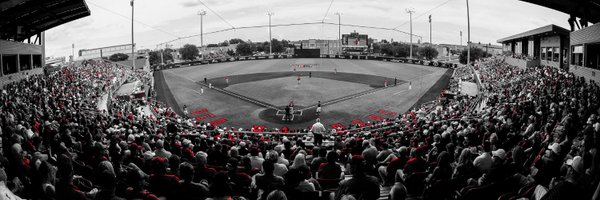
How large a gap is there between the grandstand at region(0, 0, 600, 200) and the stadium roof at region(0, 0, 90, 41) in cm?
23

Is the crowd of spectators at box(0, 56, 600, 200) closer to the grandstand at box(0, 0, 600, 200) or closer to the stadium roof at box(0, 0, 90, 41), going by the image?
the grandstand at box(0, 0, 600, 200)

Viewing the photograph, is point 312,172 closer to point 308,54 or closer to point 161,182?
point 161,182

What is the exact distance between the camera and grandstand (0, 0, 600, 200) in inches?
218

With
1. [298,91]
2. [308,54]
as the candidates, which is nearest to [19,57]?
[298,91]

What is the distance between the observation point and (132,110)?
30.9 metres

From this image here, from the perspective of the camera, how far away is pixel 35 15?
30641mm

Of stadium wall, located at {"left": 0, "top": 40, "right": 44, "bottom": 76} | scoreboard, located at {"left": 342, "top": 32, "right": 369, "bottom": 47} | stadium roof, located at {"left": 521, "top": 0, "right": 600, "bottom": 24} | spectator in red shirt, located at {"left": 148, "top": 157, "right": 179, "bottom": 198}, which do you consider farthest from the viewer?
scoreboard, located at {"left": 342, "top": 32, "right": 369, "bottom": 47}

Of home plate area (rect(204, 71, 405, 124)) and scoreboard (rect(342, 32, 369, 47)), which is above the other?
scoreboard (rect(342, 32, 369, 47))

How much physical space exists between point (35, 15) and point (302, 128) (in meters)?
23.3

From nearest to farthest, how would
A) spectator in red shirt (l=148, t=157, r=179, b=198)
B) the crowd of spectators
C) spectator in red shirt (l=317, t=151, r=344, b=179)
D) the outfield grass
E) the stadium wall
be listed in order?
the crowd of spectators
spectator in red shirt (l=148, t=157, r=179, b=198)
spectator in red shirt (l=317, t=151, r=344, b=179)
the stadium wall
the outfield grass

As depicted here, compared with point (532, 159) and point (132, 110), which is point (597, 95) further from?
point (132, 110)

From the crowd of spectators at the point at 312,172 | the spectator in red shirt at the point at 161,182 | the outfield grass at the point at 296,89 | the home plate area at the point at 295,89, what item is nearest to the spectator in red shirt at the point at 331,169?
the crowd of spectators at the point at 312,172

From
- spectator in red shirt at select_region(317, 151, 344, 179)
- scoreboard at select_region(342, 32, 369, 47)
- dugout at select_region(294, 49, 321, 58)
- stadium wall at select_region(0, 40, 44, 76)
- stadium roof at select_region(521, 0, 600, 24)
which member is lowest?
spectator in red shirt at select_region(317, 151, 344, 179)

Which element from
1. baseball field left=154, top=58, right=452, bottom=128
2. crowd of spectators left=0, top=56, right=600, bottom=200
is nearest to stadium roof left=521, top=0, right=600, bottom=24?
crowd of spectators left=0, top=56, right=600, bottom=200
